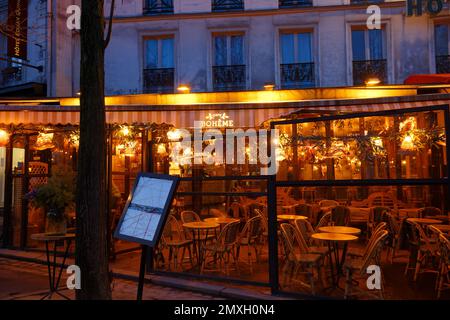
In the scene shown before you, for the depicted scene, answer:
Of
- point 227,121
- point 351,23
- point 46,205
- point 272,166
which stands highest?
point 351,23

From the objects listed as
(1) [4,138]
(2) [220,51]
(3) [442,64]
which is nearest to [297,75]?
(2) [220,51]

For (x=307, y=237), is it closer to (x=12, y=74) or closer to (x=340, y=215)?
(x=340, y=215)

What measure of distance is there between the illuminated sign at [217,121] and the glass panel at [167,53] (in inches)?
205

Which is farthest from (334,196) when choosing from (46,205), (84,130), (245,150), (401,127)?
(84,130)

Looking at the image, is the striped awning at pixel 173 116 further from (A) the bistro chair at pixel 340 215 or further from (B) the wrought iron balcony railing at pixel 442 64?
(B) the wrought iron balcony railing at pixel 442 64

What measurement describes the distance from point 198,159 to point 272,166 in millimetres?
6275

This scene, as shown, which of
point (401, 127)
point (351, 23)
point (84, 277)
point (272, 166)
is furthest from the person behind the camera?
point (351, 23)

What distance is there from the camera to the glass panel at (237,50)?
13.1 m

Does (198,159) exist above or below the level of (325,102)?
below

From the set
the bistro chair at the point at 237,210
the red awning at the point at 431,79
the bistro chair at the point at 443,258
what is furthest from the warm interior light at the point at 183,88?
the bistro chair at the point at 443,258

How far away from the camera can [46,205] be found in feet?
18.1

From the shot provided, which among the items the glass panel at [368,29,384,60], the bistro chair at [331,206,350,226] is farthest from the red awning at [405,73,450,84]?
the bistro chair at [331,206,350,226]

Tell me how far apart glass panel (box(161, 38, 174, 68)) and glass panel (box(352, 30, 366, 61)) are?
6.03m

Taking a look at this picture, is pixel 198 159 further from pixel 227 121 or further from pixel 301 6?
pixel 301 6
